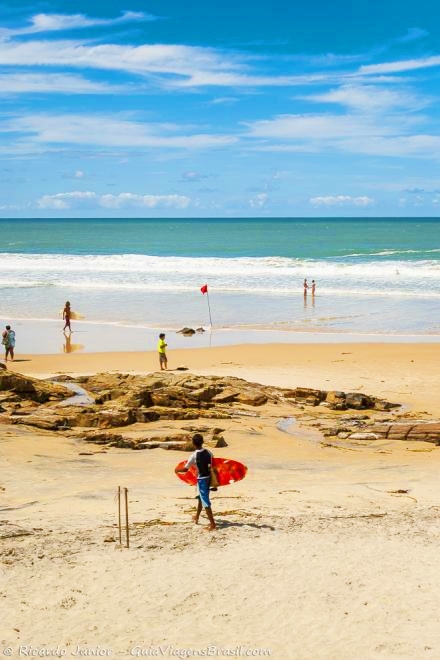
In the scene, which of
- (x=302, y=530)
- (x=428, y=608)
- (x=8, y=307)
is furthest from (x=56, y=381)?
(x=8, y=307)

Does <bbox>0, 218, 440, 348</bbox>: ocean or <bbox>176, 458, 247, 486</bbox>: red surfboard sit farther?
<bbox>0, 218, 440, 348</bbox>: ocean

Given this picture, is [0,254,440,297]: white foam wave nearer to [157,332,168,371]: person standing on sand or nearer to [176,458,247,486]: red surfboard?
[157,332,168,371]: person standing on sand

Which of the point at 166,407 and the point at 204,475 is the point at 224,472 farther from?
the point at 166,407

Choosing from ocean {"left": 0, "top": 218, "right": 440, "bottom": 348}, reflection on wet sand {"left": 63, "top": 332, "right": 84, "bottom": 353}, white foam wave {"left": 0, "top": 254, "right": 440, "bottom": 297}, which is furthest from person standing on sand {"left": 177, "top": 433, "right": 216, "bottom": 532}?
white foam wave {"left": 0, "top": 254, "right": 440, "bottom": 297}

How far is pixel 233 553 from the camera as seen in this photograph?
9289 mm

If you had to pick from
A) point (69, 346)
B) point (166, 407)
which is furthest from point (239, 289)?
point (166, 407)

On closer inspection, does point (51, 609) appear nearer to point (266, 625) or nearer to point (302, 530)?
point (266, 625)

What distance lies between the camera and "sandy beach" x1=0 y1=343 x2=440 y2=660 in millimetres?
7406

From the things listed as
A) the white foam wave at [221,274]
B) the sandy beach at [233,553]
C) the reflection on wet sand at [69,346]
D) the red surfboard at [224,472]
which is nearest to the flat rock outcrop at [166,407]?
the sandy beach at [233,553]

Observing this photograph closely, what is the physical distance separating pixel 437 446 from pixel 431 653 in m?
7.70

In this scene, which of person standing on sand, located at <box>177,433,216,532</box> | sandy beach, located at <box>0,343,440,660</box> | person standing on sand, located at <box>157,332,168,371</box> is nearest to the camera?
sandy beach, located at <box>0,343,440,660</box>

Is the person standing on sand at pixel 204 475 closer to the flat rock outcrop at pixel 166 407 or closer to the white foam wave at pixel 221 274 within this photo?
the flat rock outcrop at pixel 166 407

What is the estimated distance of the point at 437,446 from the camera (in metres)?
14.5

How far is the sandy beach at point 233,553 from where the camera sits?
741 cm
